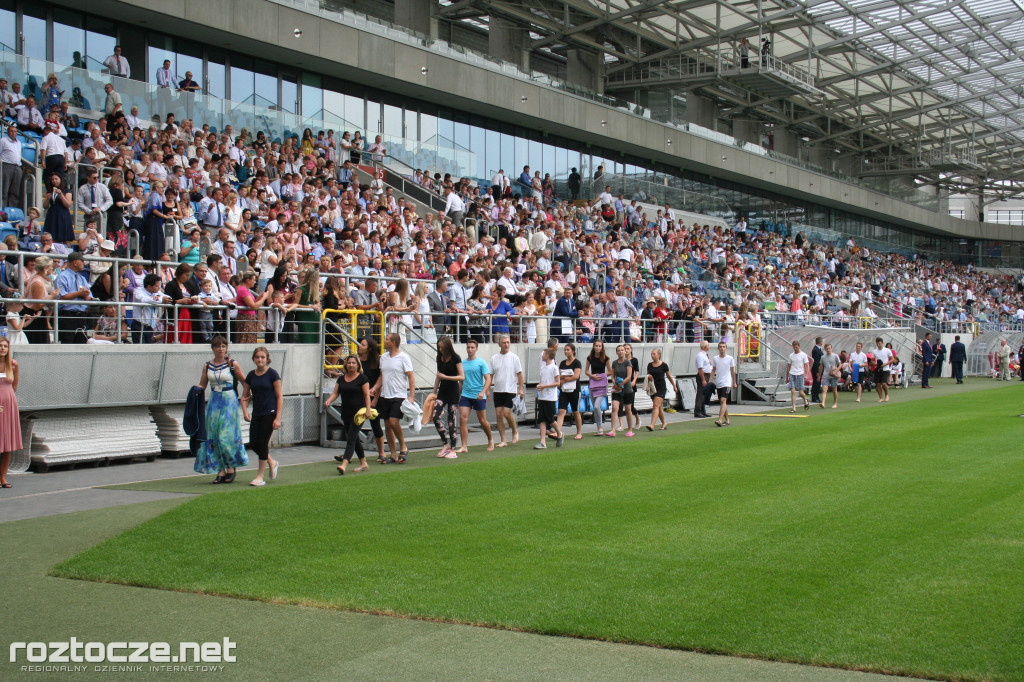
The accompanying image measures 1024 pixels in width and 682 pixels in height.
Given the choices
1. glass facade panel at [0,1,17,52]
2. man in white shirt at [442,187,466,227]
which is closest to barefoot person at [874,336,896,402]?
man in white shirt at [442,187,466,227]

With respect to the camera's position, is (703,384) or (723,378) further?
(703,384)

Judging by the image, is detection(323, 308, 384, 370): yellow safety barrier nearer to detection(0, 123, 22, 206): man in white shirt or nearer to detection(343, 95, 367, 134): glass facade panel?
detection(0, 123, 22, 206): man in white shirt

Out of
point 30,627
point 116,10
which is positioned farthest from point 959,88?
point 30,627

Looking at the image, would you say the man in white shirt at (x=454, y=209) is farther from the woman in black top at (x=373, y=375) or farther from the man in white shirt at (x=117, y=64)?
the woman in black top at (x=373, y=375)

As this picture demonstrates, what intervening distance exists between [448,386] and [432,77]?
1929cm

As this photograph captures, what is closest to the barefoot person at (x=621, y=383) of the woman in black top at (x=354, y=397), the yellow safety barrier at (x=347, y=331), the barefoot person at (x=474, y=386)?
the barefoot person at (x=474, y=386)

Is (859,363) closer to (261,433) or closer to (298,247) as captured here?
(298,247)

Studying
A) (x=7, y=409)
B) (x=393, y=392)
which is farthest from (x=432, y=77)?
(x=7, y=409)

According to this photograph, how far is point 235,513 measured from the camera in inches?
393

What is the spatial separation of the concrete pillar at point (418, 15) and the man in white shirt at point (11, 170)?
18.8 m

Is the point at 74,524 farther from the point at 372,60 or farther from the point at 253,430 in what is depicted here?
the point at 372,60

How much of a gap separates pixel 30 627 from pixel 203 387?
610 cm

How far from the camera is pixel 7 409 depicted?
38.8 ft

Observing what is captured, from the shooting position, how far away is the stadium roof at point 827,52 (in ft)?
126
